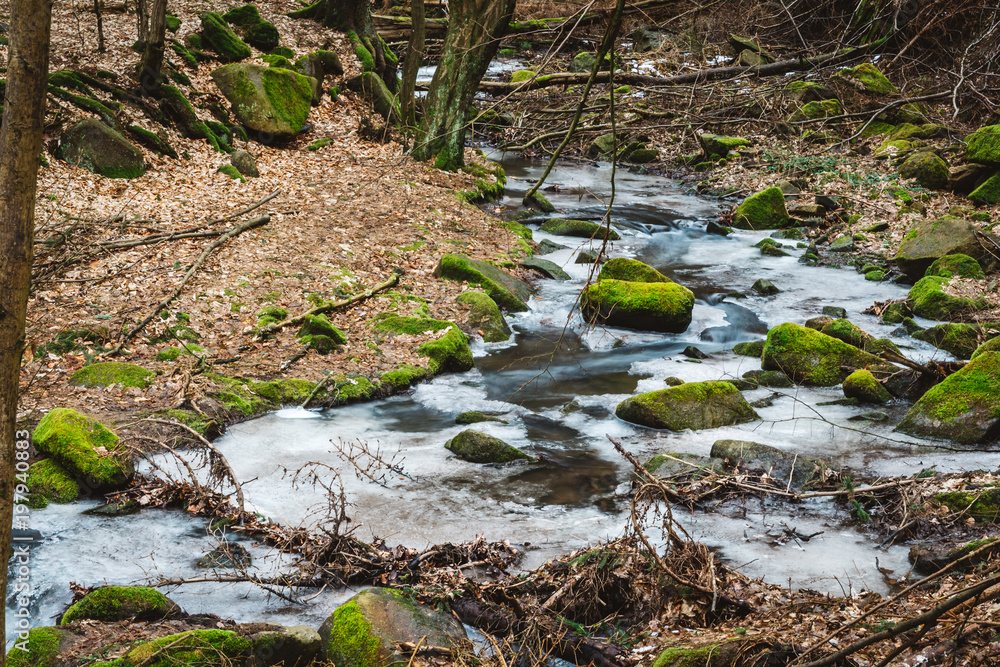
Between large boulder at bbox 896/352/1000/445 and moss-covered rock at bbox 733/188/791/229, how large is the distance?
844cm

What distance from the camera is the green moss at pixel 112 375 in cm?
705

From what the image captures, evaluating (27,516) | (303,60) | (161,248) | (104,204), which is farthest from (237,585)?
(303,60)

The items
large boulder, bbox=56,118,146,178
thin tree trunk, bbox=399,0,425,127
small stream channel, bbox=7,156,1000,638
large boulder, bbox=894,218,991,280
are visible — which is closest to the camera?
small stream channel, bbox=7,156,1000,638

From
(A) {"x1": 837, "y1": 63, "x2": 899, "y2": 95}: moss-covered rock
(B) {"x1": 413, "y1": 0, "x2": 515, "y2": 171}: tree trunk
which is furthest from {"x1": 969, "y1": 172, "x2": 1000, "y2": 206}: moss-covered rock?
(B) {"x1": 413, "y1": 0, "x2": 515, "y2": 171}: tree trunk

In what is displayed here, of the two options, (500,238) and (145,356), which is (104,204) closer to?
(145,356)

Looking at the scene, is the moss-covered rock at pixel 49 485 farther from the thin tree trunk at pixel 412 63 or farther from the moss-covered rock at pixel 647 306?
the thin tree trunk at pixel 412 63

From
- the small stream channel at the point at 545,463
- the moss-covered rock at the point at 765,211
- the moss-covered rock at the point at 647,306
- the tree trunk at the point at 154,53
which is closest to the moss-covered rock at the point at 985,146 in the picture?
the moss-covered rock at the point at 765,211

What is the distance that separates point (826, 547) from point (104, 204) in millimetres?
9710

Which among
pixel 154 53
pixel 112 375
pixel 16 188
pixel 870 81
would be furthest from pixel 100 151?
pixel 870 81

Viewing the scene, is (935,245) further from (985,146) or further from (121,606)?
(121,606)

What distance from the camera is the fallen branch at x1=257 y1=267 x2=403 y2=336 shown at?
8.63 m

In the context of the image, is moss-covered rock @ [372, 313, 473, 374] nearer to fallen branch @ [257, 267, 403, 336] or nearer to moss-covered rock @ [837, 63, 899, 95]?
fallen branch @ [257, 267, 403, 336]

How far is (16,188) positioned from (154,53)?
12.0 m

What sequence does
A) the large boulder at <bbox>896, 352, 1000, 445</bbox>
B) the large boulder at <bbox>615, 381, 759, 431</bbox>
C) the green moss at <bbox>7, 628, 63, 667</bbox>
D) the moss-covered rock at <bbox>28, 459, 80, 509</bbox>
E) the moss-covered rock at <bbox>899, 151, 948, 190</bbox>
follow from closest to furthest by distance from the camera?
the green moss at <bbox>7, 628, 63, 667</bbox>
the moss-covered rock at <bbox>28, 459, 80, 509</bbox>
the large boulder at <bbox>896, 352, 1000, 445</bbox>
the large boulder at <bbox>615, 381, 759, 431</bbox>
the moss-covered rock at <bbox>899, 151, 948, 190</bbox>
